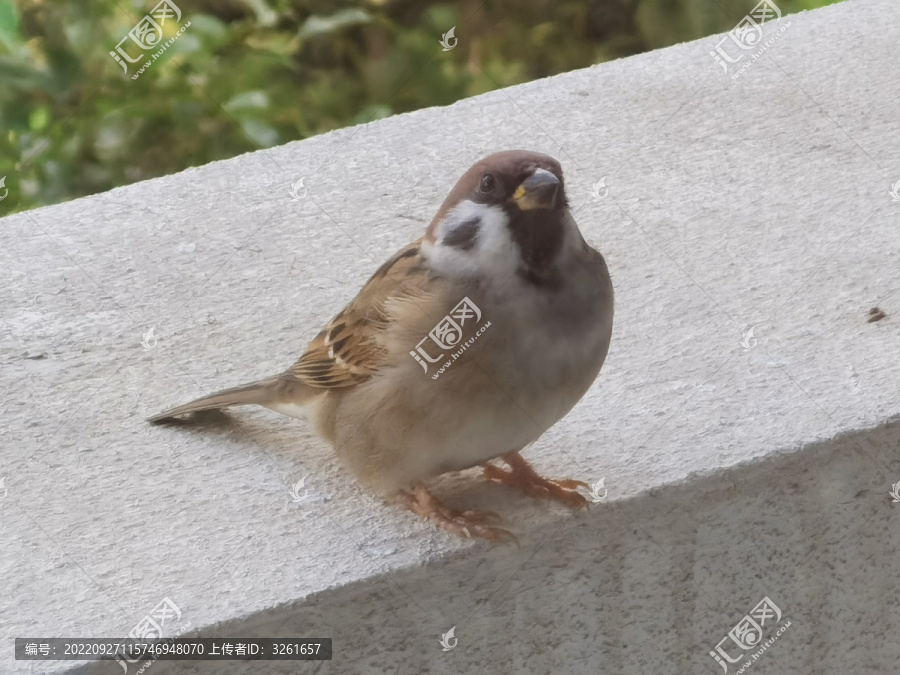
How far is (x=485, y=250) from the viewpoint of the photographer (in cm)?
179

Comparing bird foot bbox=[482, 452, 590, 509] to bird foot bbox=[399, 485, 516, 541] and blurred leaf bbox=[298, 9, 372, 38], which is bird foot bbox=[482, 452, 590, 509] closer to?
bird foot bbox=[399, 485, 516, 541]

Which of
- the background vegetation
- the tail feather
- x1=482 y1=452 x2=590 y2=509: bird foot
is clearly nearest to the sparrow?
x1=482 y1=452 x2=590 y2=509: bird foot

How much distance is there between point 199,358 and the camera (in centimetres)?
257

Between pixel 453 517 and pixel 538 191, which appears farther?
pixel 453 517

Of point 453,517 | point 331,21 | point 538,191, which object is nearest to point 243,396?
point 453,517

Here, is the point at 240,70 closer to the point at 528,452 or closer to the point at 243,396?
the point at 243,396

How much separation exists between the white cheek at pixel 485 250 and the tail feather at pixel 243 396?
54 centimetres

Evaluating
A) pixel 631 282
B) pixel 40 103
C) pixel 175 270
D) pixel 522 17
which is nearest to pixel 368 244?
pixel 175 270

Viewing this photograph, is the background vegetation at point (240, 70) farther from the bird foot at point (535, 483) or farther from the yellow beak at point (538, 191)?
the yellow beak at point (538, 191)

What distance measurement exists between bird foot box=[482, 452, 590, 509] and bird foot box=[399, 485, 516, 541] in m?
0.10

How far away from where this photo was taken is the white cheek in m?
1.77

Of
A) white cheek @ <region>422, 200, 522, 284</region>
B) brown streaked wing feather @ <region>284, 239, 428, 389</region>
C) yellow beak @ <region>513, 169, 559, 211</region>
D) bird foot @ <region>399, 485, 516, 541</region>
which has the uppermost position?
yellow beak @ <region>513, 169, 559, 211</region>

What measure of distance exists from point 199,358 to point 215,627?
0.88m

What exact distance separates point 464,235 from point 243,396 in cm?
65
